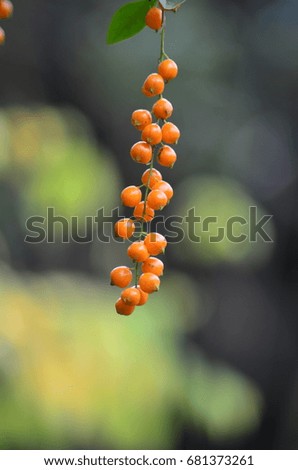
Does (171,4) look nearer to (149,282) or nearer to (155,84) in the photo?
(155,84)

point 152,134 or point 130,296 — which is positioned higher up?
point 152,134

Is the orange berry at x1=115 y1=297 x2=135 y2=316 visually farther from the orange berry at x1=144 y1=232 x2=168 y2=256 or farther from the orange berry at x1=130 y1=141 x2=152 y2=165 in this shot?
the orange berry at x1=130 y1=141 x2=152 y2=165

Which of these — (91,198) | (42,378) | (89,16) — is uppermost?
(89,16)

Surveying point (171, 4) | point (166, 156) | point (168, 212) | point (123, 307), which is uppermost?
point (171, 4)

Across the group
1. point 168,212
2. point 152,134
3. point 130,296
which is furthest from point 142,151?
point 168,212

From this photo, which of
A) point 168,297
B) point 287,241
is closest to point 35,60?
point 168,297

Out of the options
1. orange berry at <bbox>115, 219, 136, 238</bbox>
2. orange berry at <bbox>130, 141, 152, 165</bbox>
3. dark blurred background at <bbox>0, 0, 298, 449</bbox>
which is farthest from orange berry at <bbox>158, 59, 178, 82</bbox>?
dark blurred background at <bbox>0, 0, 298, 449</bbox>

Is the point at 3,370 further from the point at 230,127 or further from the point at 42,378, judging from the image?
the point at 230,127
